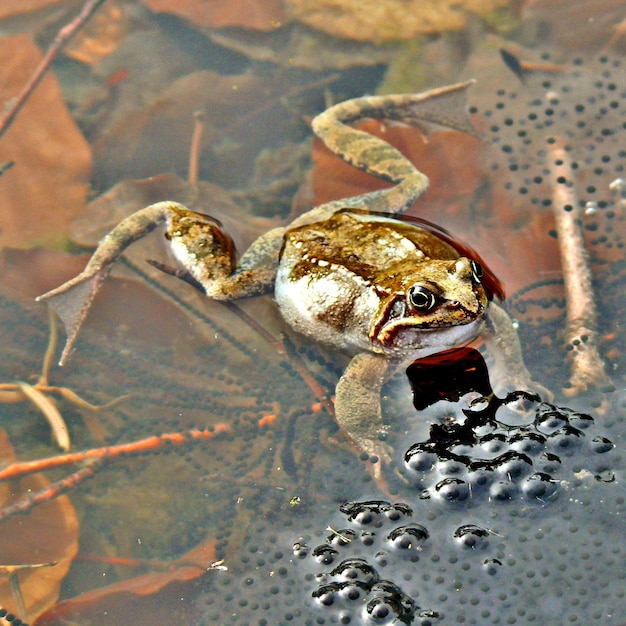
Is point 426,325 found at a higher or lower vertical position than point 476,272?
lower

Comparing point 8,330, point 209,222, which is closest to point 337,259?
point 209,222

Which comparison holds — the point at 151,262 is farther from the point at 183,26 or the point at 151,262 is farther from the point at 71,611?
the point at 183,26

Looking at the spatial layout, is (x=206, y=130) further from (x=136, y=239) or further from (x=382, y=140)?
(x=382, y=140)

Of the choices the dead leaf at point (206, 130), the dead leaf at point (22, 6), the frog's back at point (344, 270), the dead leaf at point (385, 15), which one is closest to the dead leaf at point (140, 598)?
the frog's back at point (344, 270)

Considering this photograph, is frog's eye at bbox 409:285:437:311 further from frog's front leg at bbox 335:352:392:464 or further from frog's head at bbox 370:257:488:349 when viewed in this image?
frog's front leg at bbox 335:352:392:464

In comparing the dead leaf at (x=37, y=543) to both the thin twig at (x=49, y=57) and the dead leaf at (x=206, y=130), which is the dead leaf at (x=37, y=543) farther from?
the thin twig at (x=49, y=57)

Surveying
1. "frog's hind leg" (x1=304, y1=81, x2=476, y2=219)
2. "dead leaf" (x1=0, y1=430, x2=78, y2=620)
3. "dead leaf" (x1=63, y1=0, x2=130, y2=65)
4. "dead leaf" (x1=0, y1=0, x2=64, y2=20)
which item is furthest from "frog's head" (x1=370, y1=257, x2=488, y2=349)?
"dead leaf" (x1=0, y1=0, x2=64, y2=20)

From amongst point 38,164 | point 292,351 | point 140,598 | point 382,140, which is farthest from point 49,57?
point 140,598
